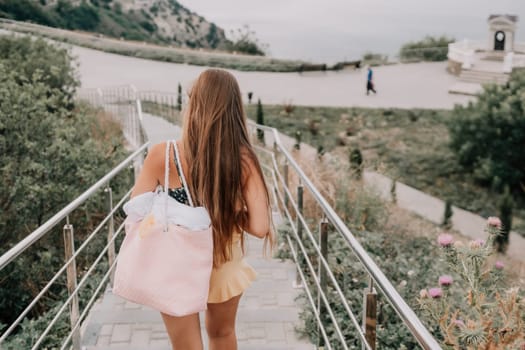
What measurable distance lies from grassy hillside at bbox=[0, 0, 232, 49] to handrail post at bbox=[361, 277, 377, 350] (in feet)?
136

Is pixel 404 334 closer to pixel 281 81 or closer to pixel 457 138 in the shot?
pixel 457 138

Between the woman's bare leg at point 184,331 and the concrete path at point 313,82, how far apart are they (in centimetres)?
2299

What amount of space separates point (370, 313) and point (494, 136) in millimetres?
18855

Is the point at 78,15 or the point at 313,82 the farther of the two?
the point at 78,15

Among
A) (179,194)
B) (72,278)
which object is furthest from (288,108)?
(179,194)

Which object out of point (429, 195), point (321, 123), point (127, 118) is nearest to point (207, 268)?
point (127, 118)

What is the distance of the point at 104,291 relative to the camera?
4.82m

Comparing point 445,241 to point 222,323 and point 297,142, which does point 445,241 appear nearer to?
point 222,323

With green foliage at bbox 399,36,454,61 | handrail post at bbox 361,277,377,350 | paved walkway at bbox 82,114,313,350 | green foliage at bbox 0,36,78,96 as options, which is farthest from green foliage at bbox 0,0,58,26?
handrail post at bbox 361,277,377,350

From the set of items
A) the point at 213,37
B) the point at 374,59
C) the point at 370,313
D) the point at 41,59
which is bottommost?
the point at 370,313

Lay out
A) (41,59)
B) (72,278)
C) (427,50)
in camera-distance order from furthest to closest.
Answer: (427,50), (41,59), (72,278)

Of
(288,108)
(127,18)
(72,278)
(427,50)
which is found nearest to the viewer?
(72,278)

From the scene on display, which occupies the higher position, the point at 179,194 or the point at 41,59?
the point at 41,59

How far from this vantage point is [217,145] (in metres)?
2.34
